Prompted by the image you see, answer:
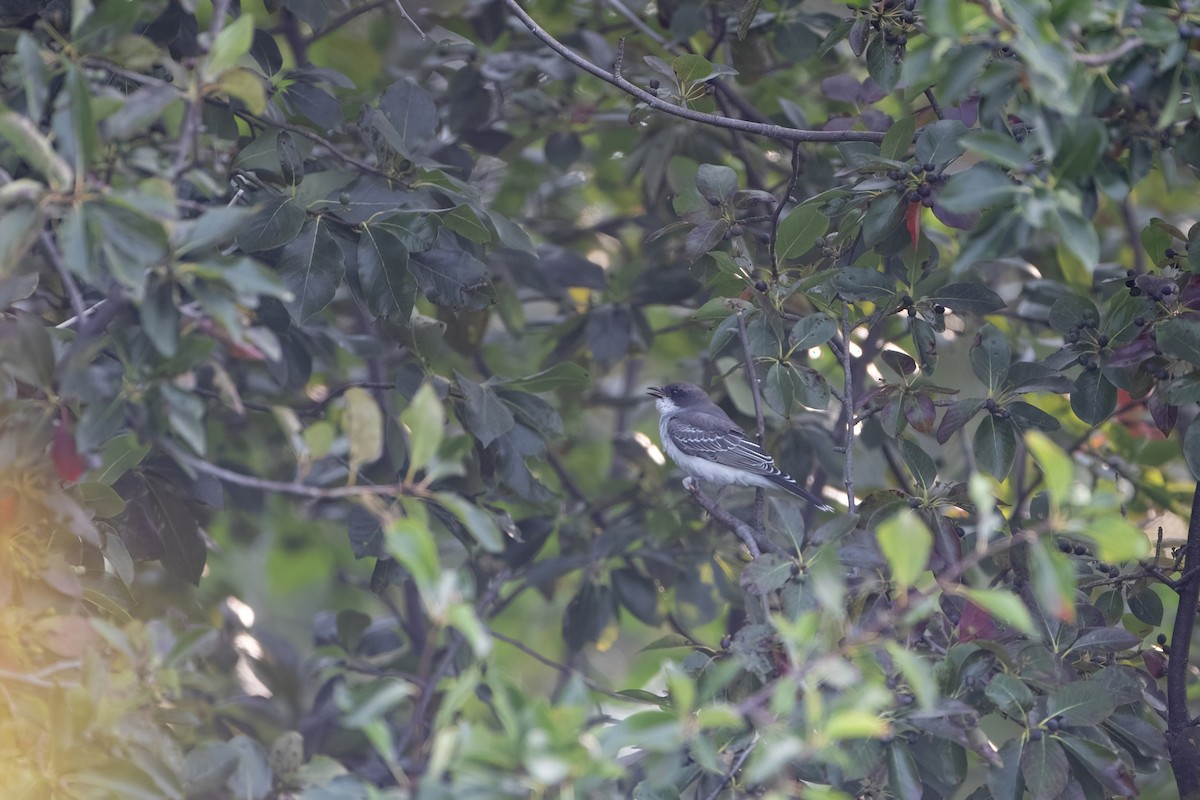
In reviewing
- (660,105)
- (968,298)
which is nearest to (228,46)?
(660,105)

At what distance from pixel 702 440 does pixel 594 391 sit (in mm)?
767

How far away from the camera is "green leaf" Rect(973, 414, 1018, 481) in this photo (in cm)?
386

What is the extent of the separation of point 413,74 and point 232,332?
4168 mm

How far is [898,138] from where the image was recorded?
3855mm

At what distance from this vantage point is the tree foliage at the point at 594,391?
8.24 ft

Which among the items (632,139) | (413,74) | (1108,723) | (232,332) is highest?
(232,332)

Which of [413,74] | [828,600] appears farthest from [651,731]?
[413,74]

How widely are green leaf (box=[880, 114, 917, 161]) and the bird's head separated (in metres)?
2.90

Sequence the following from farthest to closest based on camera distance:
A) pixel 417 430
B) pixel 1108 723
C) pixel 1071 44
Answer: pixel 1108 723, pixel 1071 44, pixel 417 430

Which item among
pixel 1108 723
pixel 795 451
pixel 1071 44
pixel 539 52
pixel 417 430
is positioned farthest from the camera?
pixel 539 52

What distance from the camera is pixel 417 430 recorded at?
2.47 meters

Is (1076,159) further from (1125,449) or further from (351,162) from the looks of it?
(1125,449)

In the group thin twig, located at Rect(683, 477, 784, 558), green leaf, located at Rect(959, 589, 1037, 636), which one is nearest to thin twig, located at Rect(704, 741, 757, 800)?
thin twig, located at Rect(683, 477, 784, 558)

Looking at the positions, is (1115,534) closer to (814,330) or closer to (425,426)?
(425,426)
